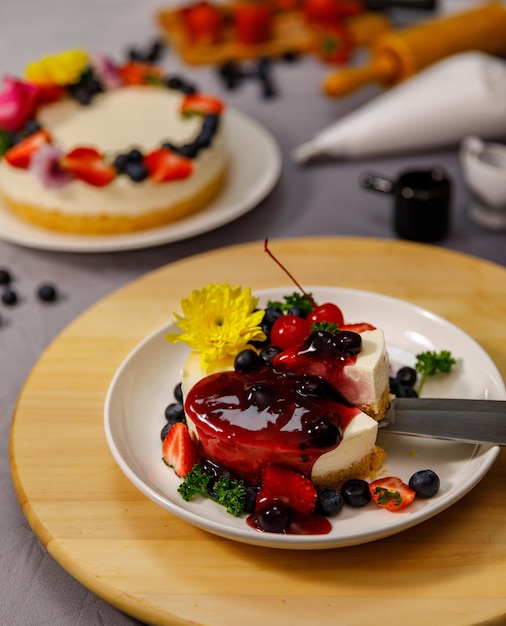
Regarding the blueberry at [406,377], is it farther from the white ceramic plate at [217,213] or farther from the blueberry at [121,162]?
the blueberry at [121,162]

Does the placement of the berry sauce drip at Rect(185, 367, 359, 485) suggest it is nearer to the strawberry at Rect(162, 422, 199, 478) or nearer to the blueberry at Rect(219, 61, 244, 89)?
the strawberry at Rect(162, 422, 199, 478)

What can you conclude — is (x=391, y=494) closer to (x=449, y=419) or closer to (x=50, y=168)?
(x=449, y=419)

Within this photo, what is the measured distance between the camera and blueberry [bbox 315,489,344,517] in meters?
1.34

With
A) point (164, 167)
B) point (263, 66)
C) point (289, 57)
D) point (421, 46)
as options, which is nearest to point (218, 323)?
point (164, 167)

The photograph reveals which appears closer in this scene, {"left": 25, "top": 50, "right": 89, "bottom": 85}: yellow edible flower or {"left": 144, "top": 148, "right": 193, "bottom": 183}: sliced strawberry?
{"left": 144, "top": 148, "right": 193, "bottom": 183}: sliced strawberry

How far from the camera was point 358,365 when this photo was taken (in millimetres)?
1441

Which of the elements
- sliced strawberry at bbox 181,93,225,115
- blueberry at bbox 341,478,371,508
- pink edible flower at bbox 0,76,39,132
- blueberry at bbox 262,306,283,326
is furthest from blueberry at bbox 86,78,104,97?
blueberry at bbox 341,478,371,508

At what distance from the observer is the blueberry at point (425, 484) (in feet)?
4.37

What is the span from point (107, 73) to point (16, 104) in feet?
1.30

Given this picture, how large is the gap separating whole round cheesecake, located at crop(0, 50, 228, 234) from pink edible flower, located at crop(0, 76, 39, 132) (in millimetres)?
32

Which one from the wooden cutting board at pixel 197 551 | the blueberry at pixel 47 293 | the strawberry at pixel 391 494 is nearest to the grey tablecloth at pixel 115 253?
the blueberry at pixel 47 293

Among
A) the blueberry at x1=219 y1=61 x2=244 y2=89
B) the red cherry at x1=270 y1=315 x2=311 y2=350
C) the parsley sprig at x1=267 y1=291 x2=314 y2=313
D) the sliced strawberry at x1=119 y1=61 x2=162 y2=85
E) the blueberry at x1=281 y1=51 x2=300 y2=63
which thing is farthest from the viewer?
the blueberry at x1=281 y1=51 x2=300 y2=63

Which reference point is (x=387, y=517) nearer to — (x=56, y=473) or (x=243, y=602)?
(x=243, y=602)

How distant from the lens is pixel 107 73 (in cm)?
277
